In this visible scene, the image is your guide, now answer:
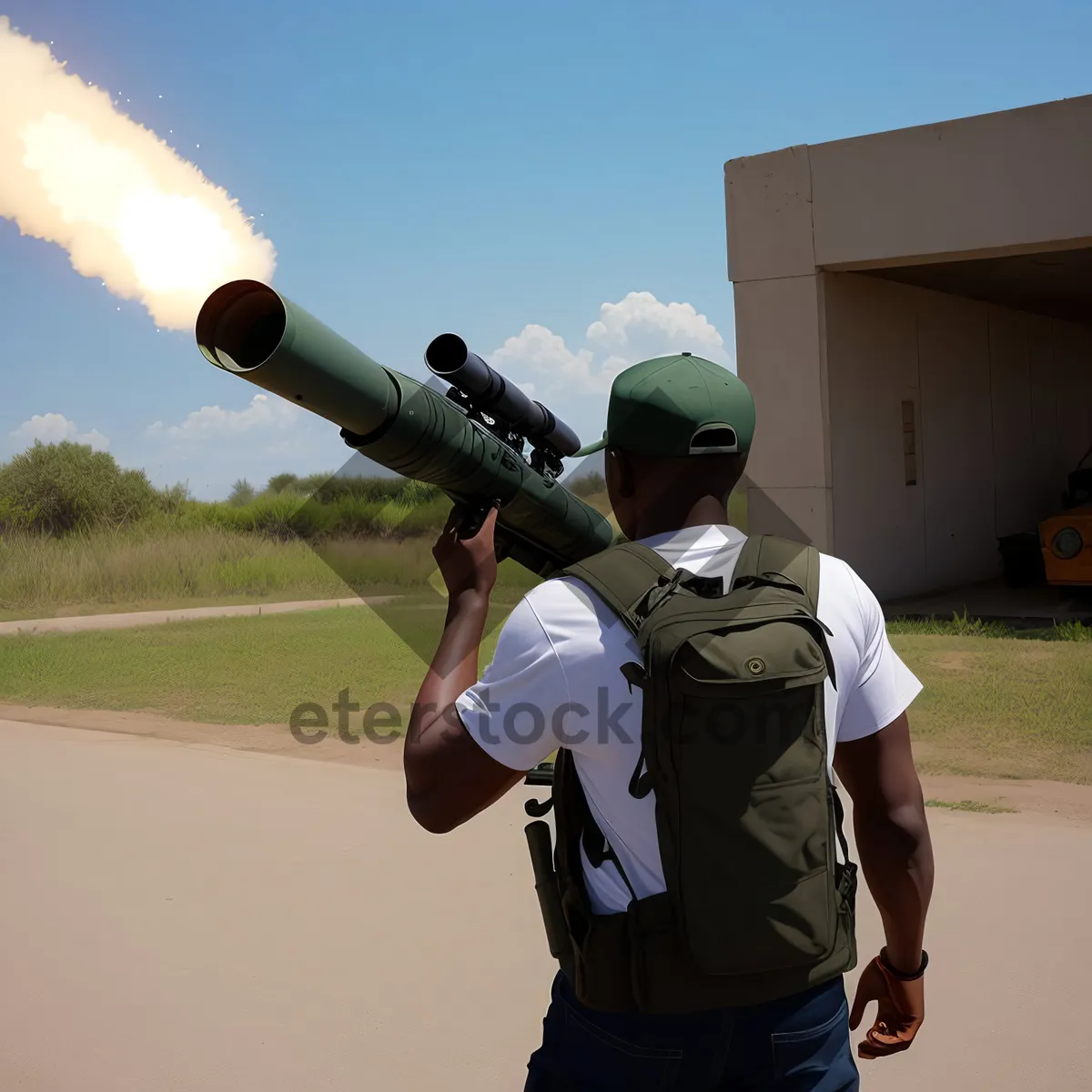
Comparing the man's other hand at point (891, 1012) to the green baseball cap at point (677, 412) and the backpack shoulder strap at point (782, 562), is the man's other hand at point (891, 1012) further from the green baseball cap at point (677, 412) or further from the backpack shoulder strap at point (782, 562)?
the green baseball cap at point (677, 412)

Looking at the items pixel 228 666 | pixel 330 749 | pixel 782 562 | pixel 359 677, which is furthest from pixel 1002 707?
pixel 228 666

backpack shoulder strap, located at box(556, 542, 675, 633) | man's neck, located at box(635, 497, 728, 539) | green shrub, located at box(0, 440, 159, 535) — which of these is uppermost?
green shrub, located at box(0, 440, 159, 535)

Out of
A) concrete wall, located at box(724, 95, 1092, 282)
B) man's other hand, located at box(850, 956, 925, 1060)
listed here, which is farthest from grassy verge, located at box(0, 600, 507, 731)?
man's other hand, located at box(850, 956, 925, 1060)

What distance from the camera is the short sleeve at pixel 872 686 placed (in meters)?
1.79

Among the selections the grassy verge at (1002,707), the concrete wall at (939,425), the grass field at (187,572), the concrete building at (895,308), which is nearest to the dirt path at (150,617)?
the grass field at (187,572)

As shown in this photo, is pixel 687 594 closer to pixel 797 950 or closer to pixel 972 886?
pixel 797 950

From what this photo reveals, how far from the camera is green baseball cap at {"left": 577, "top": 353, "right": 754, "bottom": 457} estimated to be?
169 centimetres

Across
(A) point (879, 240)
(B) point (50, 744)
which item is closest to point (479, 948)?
(B) point (50, 744)

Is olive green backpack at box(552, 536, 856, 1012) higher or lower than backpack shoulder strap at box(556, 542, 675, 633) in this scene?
lower

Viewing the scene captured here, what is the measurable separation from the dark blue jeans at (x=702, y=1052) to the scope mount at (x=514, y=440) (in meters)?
1.44

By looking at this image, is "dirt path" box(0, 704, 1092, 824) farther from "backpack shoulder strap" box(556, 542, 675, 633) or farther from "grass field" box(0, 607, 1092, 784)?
"backpack shoulder strap" box(556, 542, 675, 633)

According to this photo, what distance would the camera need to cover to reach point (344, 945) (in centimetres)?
404

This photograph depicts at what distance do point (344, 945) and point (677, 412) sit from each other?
2973 mm

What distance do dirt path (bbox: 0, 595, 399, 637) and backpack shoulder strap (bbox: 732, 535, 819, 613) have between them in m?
13.5
